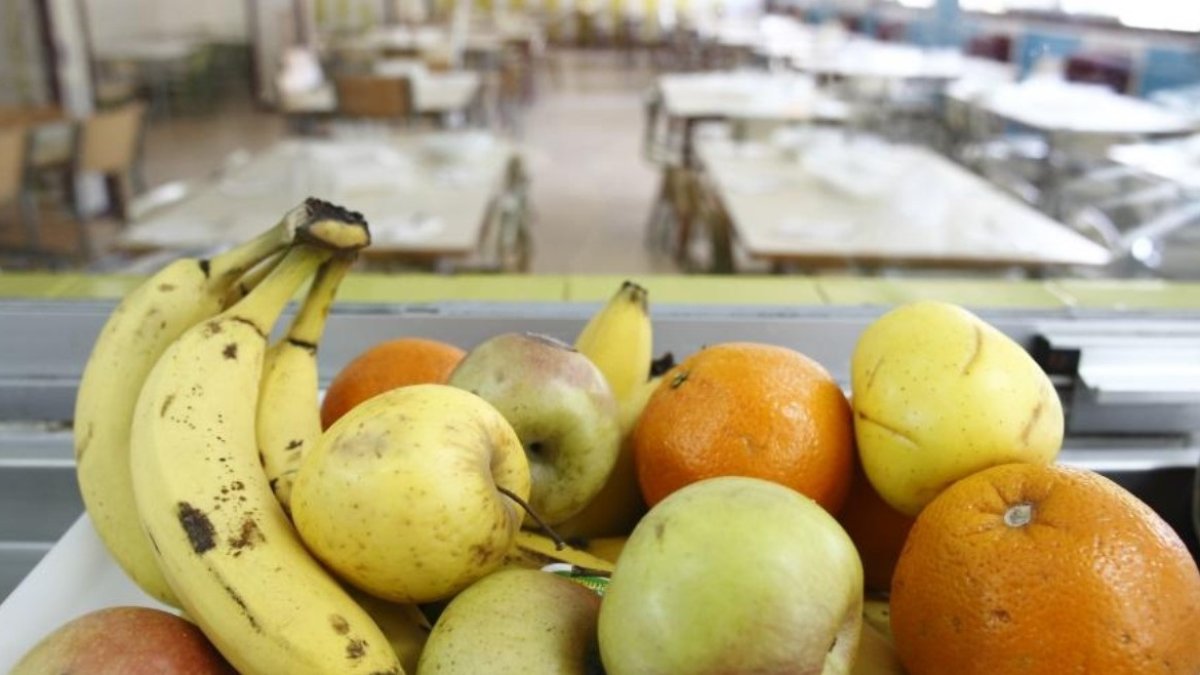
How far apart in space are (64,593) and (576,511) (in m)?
0.34

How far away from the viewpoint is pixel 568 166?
22.3 ft

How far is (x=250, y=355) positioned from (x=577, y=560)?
253mm

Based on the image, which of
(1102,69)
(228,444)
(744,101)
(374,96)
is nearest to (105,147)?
(374,96)

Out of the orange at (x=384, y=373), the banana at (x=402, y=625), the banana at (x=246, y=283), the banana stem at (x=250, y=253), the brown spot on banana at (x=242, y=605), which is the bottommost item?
the banana at (x=402, y=625)

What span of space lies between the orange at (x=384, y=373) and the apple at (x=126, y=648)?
0.21 meters

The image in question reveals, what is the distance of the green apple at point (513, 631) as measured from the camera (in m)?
0.48

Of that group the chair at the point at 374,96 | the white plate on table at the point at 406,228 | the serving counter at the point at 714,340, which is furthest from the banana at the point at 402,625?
the chair at the point at 374,96

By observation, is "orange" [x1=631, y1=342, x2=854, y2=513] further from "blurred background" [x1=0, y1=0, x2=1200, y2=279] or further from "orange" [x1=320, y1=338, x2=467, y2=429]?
"blurred background" [x1=0, y1=0, x2=1200, y2=279]

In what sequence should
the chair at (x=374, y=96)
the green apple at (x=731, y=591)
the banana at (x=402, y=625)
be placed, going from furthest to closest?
1. the chair at (x=374, y=96)
2. the banana at (x=402, y=625)
3. the green apple at (x=731, y=591)

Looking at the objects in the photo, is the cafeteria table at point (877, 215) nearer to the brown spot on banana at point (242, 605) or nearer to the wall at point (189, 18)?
the brown spot on banana at point (242, 605)

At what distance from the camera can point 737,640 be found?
435 millimetres

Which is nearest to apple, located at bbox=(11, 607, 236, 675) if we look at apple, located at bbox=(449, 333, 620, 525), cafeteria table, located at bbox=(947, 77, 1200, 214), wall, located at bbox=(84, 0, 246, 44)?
apple, located at bbox=(449, 333, 620, 525)

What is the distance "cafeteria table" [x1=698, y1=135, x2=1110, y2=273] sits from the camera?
249 cm

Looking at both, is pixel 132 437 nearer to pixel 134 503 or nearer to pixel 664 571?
pixel 134 503
